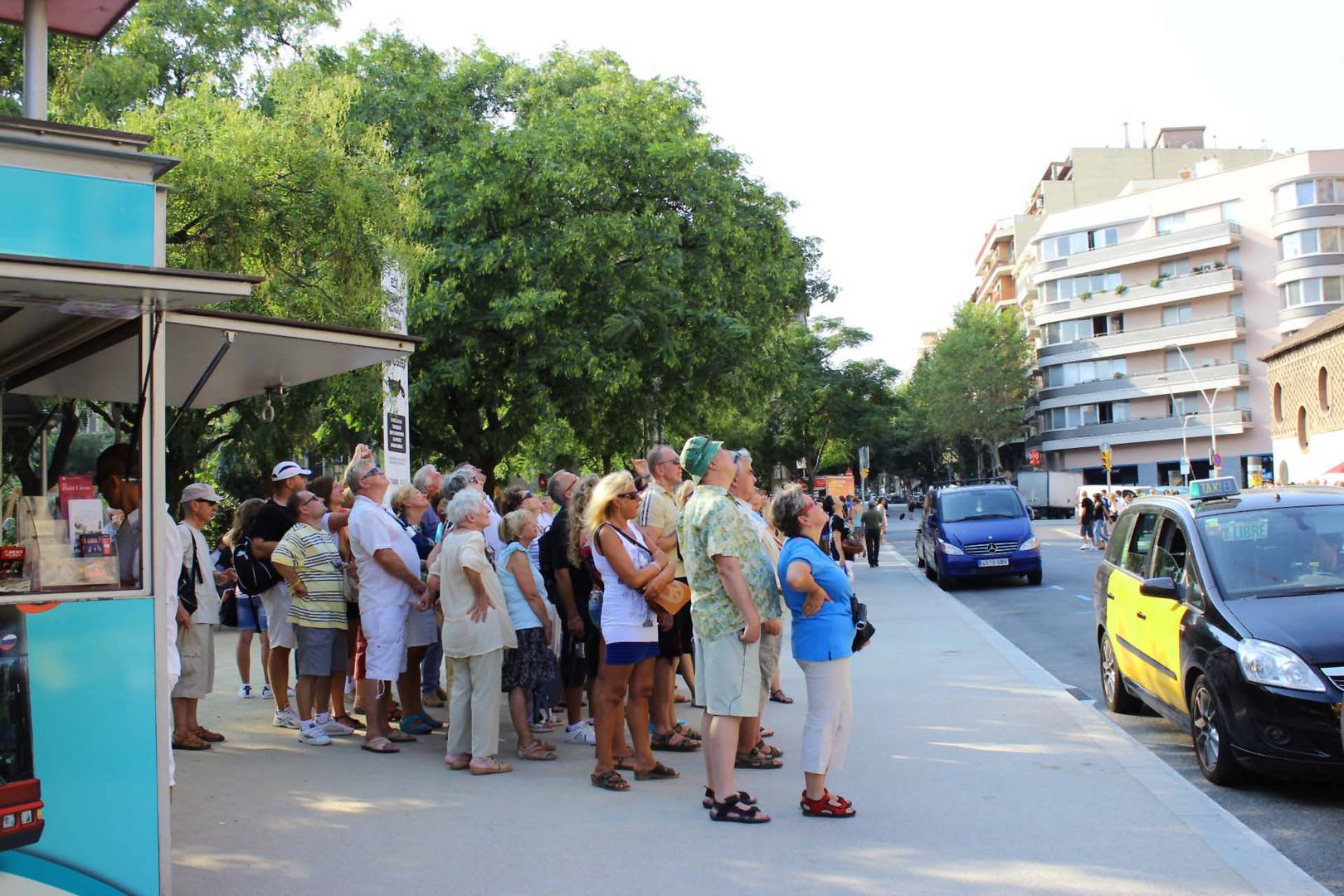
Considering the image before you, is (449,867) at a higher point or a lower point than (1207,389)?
lower

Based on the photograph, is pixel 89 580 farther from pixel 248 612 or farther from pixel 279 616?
pixel 248 612

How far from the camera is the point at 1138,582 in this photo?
8789 mm

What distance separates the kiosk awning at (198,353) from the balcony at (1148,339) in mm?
78138

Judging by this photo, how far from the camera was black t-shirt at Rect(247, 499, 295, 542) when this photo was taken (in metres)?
9.25

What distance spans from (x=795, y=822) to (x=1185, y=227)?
264 ft

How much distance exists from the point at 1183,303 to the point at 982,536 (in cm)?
6324

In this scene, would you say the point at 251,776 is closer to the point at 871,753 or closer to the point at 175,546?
the point at 175,546

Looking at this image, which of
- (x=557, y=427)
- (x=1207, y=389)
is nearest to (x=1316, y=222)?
(x=1207, y=389)

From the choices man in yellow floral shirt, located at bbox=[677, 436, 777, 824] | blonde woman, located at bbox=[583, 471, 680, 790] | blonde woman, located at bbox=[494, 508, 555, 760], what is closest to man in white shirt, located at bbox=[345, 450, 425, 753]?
blonde woman, located at bbox=[494, 508, 555, 760]

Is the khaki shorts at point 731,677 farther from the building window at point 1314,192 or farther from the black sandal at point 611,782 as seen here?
the building window at point 1314,192

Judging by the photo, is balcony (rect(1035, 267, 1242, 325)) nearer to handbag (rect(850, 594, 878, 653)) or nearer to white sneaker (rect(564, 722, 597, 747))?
white sneaker (rect(564, 722, 597, 747))

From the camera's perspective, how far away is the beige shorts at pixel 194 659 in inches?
319

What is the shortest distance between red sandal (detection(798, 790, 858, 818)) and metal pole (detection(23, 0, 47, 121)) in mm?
5400

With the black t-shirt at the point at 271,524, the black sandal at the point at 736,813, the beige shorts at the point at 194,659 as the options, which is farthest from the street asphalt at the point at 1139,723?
the black t-shirt at the point at 271,524
